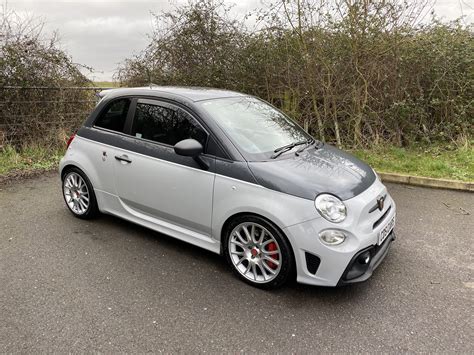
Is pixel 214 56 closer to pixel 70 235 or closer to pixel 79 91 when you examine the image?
pixel 79 91

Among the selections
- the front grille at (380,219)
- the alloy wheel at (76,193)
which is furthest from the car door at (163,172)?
the front grille at (380,219)

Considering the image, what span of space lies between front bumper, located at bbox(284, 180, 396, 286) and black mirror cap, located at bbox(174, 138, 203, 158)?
1.02 m

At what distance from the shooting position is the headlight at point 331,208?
2.91m

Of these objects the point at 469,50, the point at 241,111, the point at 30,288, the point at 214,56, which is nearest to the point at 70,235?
the point at 30,288

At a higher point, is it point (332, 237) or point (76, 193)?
point (332, 237)

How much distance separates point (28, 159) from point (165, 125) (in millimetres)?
4735

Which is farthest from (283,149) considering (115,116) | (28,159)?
(28,159)

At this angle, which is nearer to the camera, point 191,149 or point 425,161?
point 191,149

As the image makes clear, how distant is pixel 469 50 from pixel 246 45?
14.6 ft

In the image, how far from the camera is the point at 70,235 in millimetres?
4207

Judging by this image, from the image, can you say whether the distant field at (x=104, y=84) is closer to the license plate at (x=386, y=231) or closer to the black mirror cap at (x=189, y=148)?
the black mirror cap at (x=189, y=148)

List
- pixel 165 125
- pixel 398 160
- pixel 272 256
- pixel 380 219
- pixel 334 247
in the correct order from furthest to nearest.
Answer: pixel 398 160
pixel 165 125
pixel 380 219
pixel 272 256
pixel 334 247

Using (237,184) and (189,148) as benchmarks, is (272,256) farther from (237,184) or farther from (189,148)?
(189,148)

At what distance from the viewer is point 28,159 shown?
7250 millimetres
